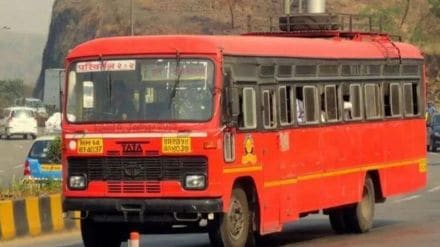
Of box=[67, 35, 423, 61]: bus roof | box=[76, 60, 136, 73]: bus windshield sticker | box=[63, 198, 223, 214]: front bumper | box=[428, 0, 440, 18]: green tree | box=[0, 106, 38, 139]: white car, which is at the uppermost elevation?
box=[428, 0, 440, 18]: green tree

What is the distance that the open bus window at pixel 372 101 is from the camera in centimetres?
2095

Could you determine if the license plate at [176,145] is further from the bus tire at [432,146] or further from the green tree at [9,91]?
the green tree at [9,91]

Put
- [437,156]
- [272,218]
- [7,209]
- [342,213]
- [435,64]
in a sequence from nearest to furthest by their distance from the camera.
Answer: [272,218] → [7,209] → [342,213] → [437,156] → [435,64]

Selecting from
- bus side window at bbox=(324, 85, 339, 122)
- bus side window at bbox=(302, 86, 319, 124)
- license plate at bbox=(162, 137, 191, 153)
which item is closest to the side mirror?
license plate at bbox=(162, 137, 191, 153)

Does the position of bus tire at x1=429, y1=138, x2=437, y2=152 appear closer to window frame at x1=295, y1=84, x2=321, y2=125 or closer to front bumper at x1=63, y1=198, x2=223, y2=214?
window frame at x1=295, y1=84, x2=321, y2=125

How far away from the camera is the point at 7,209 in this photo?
19.3 metres

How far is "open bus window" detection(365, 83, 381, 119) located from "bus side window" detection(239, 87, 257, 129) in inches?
167

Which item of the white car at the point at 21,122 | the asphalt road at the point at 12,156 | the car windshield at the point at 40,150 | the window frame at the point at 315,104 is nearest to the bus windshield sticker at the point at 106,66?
the window frame at the point at 315,104

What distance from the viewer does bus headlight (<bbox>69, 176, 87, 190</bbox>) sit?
1622cm

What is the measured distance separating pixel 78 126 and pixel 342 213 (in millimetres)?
5964

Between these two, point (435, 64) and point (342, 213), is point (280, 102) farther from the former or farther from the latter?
point (435, 64)

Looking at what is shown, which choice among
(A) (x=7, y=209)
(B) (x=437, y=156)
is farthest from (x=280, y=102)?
(B) (x=437, y=156)

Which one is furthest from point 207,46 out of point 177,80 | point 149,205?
point 149,205

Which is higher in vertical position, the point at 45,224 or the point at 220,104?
the point at 220,104
